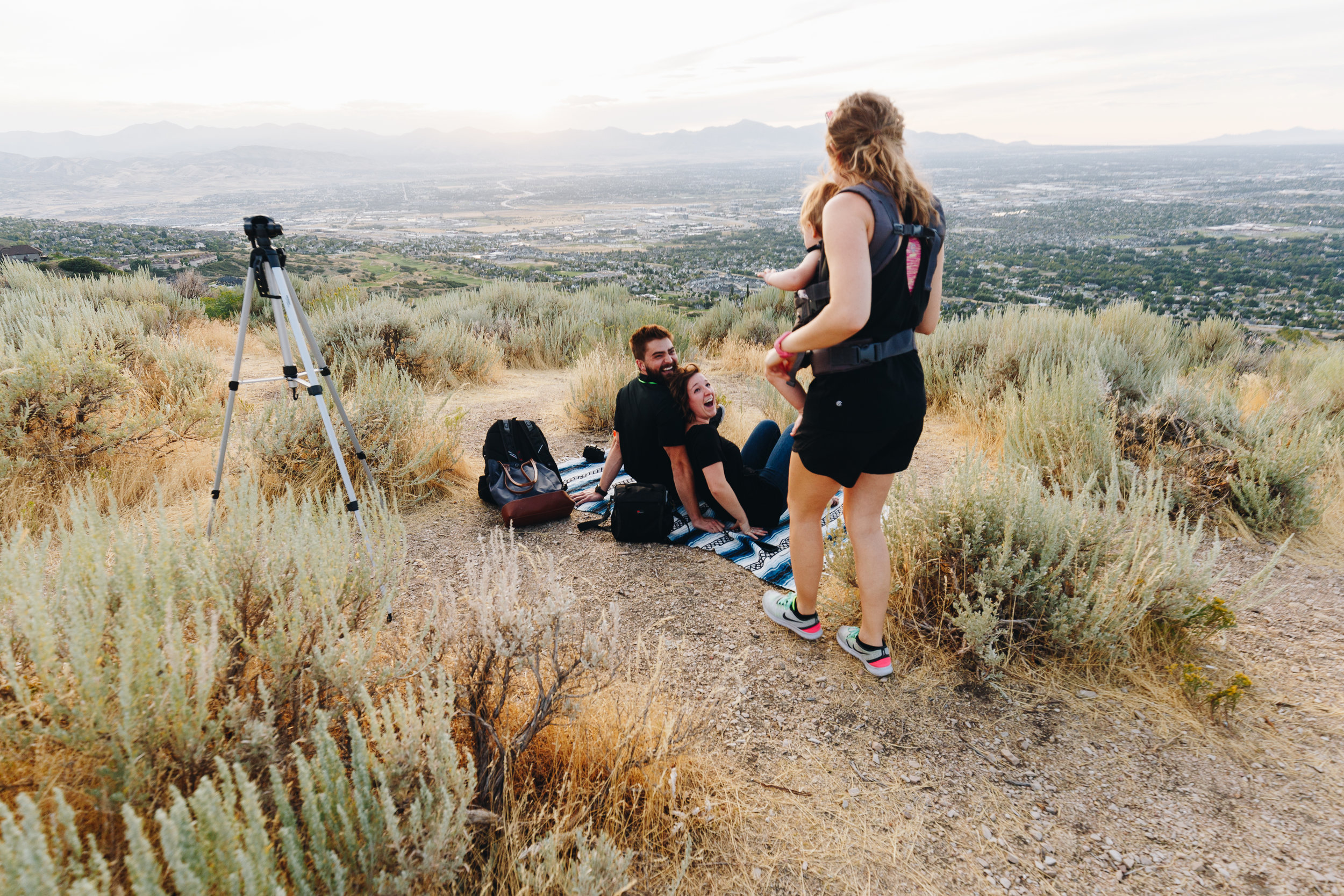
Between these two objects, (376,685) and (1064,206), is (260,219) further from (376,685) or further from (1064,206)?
(1064,206)

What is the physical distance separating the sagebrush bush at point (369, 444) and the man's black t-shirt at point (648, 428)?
4.62 ft

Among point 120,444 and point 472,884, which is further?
point 120,444

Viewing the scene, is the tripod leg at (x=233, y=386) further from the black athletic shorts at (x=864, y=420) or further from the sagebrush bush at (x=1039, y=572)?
the sagebrush bush at (x=1039, y=572)

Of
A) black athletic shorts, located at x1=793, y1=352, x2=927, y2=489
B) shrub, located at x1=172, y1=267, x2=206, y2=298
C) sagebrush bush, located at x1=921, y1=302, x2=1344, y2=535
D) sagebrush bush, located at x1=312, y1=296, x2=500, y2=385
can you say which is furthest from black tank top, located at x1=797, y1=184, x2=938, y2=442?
shrub, located at x1=172, y1=267, x2=206, y2=298

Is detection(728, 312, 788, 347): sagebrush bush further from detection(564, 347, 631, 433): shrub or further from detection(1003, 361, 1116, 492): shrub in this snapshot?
detection(1003, 361, 1116, 492): shrub

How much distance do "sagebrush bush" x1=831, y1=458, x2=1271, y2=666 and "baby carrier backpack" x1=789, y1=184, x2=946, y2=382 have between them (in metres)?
1.02

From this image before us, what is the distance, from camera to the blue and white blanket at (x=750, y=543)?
365cm

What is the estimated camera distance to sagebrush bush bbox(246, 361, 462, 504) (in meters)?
4.28

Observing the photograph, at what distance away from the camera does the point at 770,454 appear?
176 inches

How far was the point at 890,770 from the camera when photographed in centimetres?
226

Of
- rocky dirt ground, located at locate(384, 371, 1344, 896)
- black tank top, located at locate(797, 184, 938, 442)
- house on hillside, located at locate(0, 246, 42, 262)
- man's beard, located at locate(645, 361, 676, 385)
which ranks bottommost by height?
rocky dirt ground, located at locate(384, 371, 1344, 896)

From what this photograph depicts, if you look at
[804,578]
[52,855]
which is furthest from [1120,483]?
[52,855]

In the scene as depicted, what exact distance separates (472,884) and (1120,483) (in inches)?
178

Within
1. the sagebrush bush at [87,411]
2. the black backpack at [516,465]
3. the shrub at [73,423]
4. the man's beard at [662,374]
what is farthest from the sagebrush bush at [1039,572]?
the shrub at [73,423]
